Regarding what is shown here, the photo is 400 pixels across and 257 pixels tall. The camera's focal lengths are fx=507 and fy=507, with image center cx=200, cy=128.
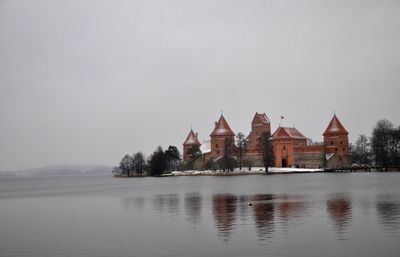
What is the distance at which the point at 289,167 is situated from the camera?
92.2 meters

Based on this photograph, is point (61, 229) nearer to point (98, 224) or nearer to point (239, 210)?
point (98, 224)

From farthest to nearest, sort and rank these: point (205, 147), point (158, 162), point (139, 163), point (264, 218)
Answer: point (139, 163)
point (205, 147)
point (158, 162)
point (264, 218)

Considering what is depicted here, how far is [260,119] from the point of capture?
10862cm

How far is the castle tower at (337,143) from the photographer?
91775 millimetres

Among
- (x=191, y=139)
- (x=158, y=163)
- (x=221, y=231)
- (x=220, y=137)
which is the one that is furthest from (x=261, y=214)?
(x=191, y=139)

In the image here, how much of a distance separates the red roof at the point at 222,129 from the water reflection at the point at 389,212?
76.3 meters

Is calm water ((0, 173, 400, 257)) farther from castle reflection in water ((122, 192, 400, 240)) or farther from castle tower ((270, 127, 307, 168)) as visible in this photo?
castle tower ((270, 127, 307, 168))

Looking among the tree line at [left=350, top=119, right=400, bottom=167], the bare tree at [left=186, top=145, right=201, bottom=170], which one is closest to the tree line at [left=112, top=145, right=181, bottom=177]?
the bare tree at [left=186, top=145, right=201, bottom=170]

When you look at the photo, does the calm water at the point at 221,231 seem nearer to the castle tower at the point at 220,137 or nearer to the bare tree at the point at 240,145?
the bare tree at the point at 240,145

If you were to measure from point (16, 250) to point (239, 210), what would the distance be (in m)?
11.0

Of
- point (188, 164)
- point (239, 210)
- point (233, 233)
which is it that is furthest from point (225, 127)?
point (233, 233)

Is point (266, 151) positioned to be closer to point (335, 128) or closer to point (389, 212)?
point (335, 128)

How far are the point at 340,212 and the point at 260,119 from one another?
87847 millimetres

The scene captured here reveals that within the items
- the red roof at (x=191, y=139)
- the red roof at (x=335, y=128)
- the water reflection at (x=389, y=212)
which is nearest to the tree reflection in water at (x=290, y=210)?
the water reflection at (x=389, y=212)
